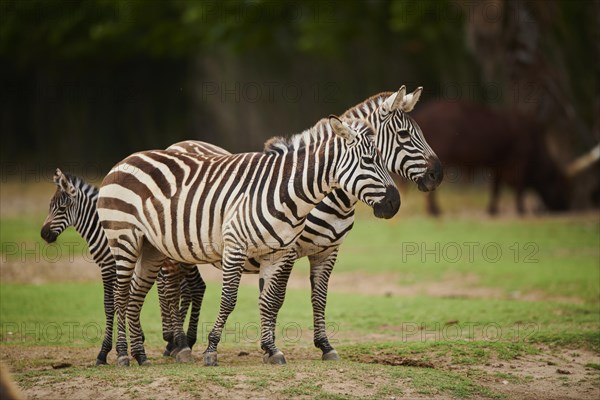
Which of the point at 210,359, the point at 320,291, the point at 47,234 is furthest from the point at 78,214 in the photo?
the point at 320,291

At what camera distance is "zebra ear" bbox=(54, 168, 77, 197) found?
31.6ft

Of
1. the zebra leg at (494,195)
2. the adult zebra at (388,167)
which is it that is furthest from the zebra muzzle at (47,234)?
the zebra leg at (494,195)

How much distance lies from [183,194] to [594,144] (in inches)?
631

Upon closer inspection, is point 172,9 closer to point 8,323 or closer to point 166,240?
point 8,323

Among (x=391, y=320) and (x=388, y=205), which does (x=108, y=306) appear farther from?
(x=391, y=320)

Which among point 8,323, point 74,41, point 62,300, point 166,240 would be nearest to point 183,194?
A: point 166,240

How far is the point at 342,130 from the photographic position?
8.23 metres

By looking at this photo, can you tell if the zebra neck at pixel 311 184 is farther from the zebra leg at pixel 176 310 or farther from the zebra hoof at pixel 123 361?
the zebra hoof at pixel 123 361

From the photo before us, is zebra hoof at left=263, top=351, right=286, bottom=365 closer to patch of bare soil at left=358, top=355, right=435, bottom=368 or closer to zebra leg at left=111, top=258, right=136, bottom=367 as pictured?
patch of bare soil at left=358, top=355, right=435, bottom=368

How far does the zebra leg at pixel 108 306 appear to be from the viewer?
28.9 ft

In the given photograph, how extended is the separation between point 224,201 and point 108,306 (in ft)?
5.46

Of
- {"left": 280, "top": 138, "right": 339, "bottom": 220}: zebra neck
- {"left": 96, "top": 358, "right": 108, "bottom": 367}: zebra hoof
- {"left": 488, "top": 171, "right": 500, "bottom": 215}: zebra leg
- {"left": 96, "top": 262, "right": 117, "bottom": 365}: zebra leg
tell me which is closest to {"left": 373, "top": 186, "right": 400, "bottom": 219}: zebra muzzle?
{"left": 280, "top": 138, "right": 339, "bottom": 220}: zebra neck

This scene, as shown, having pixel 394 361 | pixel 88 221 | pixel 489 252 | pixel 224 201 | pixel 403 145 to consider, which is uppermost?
pixel 403 145

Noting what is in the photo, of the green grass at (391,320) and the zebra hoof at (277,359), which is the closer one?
the green grass at (391,320)
